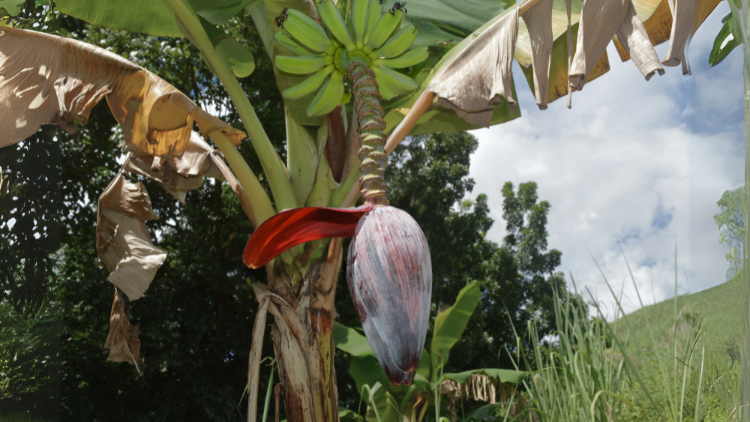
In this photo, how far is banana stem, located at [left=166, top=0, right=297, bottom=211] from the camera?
971 millimetres

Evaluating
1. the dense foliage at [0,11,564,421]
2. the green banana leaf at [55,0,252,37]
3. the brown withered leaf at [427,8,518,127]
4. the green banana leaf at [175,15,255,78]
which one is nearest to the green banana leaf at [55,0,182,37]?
the green banana leaf at [55,0,252,37]


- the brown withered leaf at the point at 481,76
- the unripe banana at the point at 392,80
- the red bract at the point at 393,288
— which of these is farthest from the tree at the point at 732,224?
the unripe banana at the point at 392,80

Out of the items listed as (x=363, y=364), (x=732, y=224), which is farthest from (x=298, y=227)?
(x=363, y=364)

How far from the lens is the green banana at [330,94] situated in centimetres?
69

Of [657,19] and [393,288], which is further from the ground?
[657,19]

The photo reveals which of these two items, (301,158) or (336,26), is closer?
(336,26)

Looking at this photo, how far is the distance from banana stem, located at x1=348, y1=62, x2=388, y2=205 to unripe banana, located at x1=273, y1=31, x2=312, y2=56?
7.9 inches

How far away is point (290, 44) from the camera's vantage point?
0.68 m

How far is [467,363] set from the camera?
4.14 metres

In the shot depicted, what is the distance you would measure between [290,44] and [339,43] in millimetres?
79

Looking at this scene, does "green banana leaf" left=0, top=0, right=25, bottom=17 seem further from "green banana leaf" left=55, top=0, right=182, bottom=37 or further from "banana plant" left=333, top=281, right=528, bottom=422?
"banana plant" left=333, top=281, right=528, bottom=422

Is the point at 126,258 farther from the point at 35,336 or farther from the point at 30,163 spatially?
the point at 30,163

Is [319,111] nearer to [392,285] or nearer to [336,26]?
[336,26]

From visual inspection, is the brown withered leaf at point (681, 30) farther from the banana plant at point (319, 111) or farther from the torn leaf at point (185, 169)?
the torn leaf at point (185, 169)
